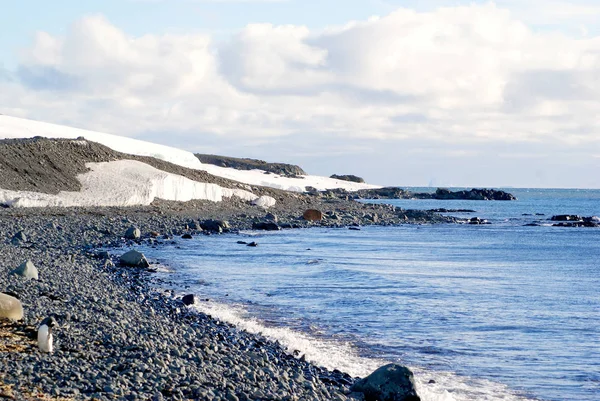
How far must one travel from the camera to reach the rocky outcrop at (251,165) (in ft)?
433

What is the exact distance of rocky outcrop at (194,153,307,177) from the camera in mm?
132000

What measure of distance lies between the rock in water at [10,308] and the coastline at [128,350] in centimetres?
20

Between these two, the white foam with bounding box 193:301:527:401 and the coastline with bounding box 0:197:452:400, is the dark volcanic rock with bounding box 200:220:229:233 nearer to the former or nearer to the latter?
the coastline with bounding box 0:197:452:400

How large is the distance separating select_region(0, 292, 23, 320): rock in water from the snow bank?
26115 mm

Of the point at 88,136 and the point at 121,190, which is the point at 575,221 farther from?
the point at 88,136

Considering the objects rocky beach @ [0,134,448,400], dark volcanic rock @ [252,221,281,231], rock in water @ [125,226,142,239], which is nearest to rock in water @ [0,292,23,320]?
rocky beach @ [0,134,448,400]

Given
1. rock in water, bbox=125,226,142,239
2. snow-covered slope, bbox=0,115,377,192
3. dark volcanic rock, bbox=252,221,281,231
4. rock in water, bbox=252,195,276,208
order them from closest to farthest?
rock in water, bbox=125,226,142,239 → dark volcanic rock, bbox=252,221,281,231 → rock in water, bbox=252,195,276,208 → snow-covered slope, bbox=0,115,377,192

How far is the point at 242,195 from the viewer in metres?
55.4

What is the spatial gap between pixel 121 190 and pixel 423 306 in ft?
93.6

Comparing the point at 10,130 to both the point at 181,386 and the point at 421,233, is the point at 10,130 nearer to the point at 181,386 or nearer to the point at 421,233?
the point at 421,233

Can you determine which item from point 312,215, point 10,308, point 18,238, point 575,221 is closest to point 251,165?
point 575,221

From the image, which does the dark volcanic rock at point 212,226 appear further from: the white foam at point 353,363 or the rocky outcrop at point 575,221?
the rocky outcrop at point 575,221

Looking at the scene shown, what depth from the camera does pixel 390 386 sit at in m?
8.92

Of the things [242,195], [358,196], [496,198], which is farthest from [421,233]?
[496,198]
